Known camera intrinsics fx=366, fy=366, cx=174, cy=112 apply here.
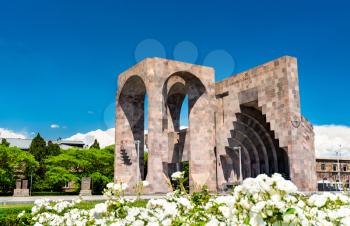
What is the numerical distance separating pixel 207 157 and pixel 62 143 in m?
63.7

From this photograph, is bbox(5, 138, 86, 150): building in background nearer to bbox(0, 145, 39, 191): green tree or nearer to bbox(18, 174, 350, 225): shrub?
bbox(0, 145, 39, 191): green tree

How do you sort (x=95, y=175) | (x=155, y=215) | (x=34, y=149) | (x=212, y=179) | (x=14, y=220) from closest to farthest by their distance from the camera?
(x=155, y=215), (x=14, y=220), (x=212, y=179), (x=95, y=175), (x=34, y=149)

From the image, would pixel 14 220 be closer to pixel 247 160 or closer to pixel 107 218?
pixel 107 218

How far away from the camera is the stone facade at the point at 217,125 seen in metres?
30.8

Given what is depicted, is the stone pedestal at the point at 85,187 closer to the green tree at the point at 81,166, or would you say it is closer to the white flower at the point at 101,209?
the green tree at the point at 81,166

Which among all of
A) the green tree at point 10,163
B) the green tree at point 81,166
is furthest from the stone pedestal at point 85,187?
the green tree at point 10,163

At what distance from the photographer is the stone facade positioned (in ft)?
101

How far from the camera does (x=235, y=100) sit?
3612cm

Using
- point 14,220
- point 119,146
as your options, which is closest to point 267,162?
point 119,146

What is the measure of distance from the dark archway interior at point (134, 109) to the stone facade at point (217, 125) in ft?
0.37

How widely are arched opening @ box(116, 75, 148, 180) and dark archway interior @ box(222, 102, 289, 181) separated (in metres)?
10.2

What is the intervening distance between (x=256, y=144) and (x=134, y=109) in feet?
46.8

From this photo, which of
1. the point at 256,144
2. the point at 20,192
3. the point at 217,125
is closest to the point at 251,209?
the point at 217,125

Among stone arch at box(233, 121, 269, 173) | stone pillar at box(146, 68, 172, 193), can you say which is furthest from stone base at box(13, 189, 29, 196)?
stone arch at box(233, 121, 269, 173)
